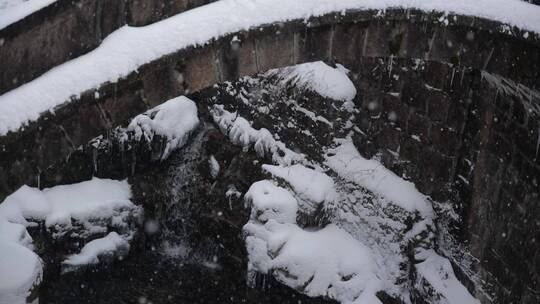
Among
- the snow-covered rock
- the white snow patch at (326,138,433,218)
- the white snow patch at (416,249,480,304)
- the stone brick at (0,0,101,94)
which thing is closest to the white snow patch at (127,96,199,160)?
the snow-covered rock

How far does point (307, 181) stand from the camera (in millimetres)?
7707

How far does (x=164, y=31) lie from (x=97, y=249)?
4734 millimetres

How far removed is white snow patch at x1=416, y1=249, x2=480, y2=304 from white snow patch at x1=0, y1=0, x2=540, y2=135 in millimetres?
3065

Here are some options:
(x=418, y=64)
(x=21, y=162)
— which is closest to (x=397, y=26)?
(x=418, y=64)

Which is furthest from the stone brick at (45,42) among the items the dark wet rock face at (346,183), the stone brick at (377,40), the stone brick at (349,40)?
the dark wet rock face at (346,183)

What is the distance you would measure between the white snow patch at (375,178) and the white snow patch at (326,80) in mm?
651

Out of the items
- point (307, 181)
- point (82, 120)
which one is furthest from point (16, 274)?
point (307, 181)

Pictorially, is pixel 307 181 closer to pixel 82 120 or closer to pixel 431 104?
pixel 431 104

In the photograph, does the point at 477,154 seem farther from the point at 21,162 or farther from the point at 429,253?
the point at 21,162

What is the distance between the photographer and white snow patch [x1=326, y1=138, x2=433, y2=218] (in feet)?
23.6

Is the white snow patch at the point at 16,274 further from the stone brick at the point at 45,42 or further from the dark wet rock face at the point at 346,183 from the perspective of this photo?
the dark wet rock face at the point at 346,183

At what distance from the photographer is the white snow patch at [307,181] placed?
752 cm

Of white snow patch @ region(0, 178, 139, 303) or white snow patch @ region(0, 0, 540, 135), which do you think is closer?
white snow patch @ region(0, 0, 540, 135)

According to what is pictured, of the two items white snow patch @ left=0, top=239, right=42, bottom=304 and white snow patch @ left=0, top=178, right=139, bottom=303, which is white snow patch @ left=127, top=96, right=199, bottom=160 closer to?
white snow patch @ left=0, top=178, right=139, bottom=303
